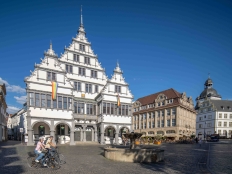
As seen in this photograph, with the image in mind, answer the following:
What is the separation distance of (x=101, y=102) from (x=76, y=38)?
13.0 meters

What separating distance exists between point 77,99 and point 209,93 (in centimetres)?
8294

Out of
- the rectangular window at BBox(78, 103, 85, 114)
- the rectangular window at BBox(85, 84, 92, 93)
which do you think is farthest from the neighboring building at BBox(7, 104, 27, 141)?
the rectangular window at BBox(85, 84, 92, 93)

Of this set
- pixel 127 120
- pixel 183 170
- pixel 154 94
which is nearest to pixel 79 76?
pixel 127 120

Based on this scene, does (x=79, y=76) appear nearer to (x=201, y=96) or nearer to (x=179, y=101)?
(x=179, y=101)

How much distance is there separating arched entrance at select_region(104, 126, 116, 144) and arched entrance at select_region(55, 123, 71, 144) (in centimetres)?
723

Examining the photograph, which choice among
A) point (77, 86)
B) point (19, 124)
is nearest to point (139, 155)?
point (77, 86)

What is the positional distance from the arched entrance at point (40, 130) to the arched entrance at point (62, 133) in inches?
Result: 61.4

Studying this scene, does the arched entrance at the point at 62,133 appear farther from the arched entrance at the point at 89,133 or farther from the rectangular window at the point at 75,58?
the rectangular window at the point at 75,58

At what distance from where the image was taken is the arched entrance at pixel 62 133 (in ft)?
98.3

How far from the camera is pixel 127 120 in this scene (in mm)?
35062

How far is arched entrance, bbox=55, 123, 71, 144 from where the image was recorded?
30.0 meters

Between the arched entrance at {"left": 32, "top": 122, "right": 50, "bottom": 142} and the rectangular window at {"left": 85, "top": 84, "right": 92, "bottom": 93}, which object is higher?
the rectangular window at {"left": 85, "top": 84, "right": 92, "bottom": 93}

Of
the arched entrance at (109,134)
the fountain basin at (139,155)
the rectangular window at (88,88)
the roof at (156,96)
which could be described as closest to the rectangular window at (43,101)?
the rectangular window at (88,88)

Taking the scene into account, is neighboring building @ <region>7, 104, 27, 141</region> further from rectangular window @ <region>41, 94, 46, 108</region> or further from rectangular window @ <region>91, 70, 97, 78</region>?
rectangular window @ <region>91, 70, 97, 78</region>
